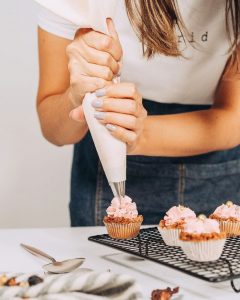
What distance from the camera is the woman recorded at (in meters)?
1.54

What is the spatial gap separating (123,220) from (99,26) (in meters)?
0.41

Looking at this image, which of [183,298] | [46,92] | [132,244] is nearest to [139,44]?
[46,92]

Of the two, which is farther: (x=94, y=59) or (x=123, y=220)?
(x=123, y=220)

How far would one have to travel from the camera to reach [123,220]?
133 cm

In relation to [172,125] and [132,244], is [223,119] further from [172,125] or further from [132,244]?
[132,244]

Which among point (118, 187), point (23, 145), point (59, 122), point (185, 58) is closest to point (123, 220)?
point (118, 187)

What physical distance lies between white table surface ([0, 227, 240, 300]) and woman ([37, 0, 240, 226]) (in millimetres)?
229

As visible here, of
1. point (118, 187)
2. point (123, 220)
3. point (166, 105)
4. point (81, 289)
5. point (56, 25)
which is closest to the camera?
point (81, 289)

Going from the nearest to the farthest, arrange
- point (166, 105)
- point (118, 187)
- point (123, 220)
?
point (118, 187)
point (123, 220)
point (166, 105)

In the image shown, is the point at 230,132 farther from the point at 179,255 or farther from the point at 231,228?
the point at 179,255

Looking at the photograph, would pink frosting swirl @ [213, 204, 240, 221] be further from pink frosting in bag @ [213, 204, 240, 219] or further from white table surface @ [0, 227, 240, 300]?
white table surface @ [0, 227, 240, 300]

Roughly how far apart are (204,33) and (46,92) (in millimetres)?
439

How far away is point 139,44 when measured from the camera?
64.7 inches

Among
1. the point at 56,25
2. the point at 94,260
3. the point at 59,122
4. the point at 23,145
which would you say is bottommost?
the point at 94,260
